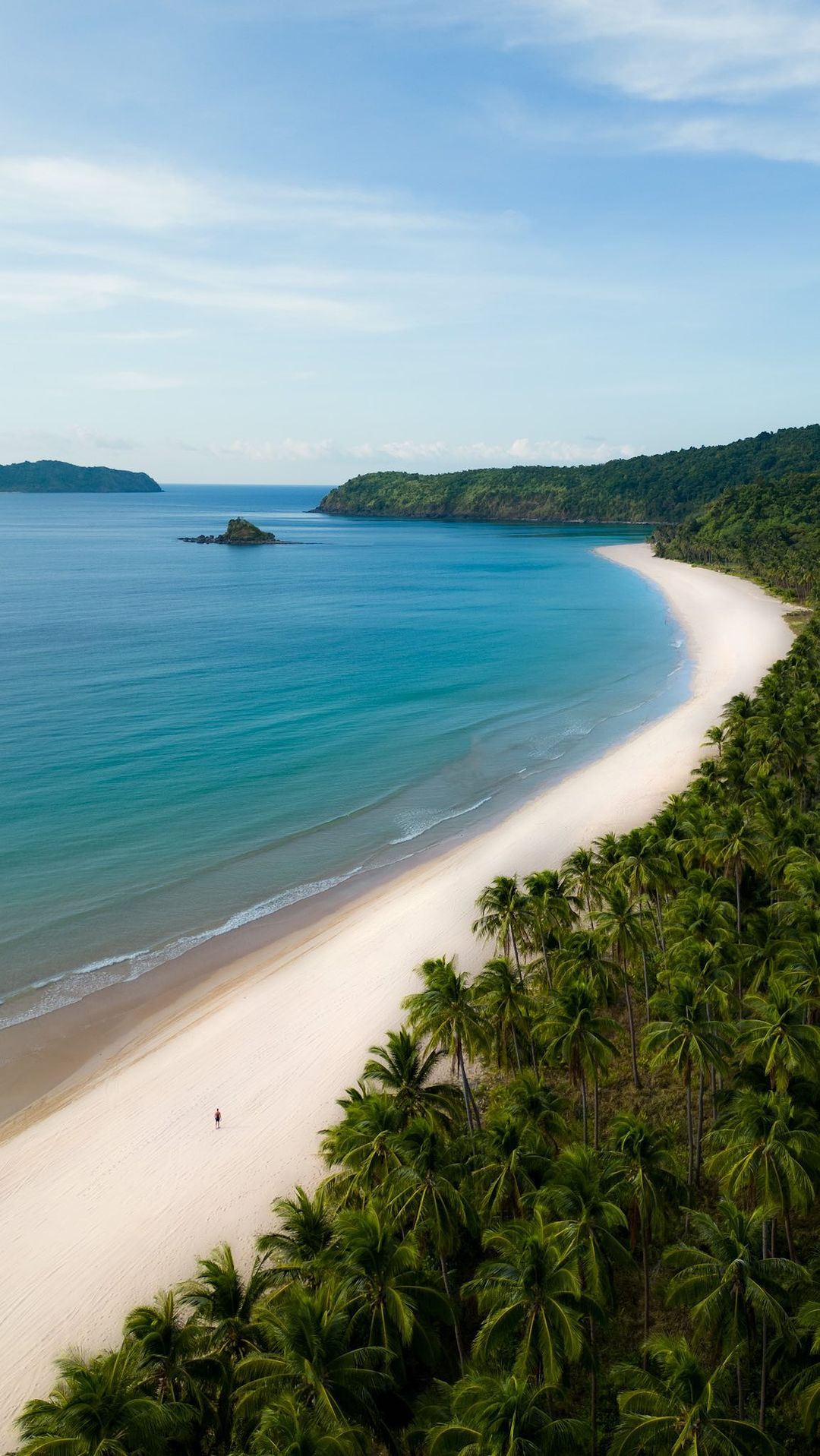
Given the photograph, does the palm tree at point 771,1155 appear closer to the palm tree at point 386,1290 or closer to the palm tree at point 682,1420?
the palm tree at point 682,1420

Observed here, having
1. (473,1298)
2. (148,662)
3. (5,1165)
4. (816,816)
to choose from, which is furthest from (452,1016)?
(148,662)

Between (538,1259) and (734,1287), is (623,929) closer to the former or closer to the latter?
(734,1287)

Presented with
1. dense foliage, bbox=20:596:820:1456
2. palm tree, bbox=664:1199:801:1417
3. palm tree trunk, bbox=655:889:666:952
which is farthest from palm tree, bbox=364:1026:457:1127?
palm tree trunk, bbox=655:889:666:952

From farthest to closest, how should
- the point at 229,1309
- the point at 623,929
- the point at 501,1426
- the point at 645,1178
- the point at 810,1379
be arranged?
the point at 623,929 < the point at 645,1178 < the point at 229,1309 < the point at 810,1379 < the point at 501,1426

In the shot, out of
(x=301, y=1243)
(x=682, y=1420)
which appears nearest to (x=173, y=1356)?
(x=301, y=1243)

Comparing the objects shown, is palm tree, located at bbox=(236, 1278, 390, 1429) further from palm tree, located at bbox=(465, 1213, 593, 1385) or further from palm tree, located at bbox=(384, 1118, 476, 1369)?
palm tree, located at bbox=(384, 1118, 476, 1369)

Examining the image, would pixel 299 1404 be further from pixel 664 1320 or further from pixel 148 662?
pixel 148 662
